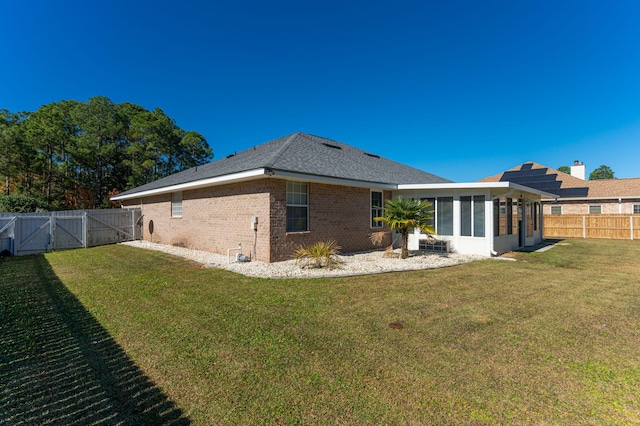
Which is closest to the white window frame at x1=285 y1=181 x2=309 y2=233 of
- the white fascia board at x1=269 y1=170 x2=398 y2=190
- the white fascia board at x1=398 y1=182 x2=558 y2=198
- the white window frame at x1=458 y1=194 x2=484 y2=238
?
the white fascia board at x1=269 y1=170 x2=398 y2=190

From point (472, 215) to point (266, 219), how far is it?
27.7 feet

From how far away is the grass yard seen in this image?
8.07 feet

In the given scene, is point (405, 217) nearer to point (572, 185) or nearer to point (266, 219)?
point (266, 219)

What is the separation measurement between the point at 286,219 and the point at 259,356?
268 inches

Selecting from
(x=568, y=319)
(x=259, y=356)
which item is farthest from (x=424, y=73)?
(x=259, y=356)

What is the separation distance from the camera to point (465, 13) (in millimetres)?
14055

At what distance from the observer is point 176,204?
15.1 metres

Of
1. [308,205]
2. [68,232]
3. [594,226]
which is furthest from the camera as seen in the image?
[594,226]

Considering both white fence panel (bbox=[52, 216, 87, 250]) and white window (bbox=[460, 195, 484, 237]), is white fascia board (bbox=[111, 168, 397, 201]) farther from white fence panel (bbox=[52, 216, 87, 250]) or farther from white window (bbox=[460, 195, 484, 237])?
white fence panel (bbox=[52, 216, 87, 250])

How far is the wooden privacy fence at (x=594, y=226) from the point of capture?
1923cm

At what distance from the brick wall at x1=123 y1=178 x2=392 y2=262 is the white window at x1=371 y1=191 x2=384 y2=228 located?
11.4 inches

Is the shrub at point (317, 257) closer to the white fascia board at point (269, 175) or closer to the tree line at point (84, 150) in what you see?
the white fascia board at point (269, 175)

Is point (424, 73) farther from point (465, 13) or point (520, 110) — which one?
point (520, 110)

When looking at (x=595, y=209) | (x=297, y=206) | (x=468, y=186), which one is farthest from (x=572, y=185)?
(x=297, y=206)
